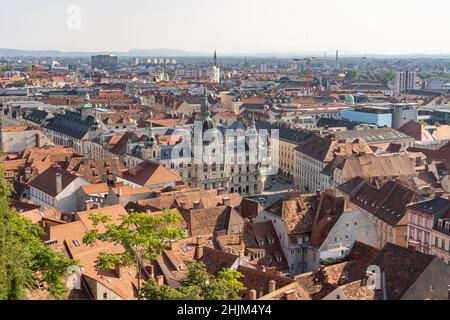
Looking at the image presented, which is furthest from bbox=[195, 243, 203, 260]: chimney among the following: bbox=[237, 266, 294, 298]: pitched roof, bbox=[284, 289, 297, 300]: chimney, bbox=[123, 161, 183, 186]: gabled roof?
bbox=[123, 161, 183, 186]: gabled roof

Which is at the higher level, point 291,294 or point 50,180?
point 291,294

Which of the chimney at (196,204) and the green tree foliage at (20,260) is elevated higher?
the green tree foliage at (20,260)

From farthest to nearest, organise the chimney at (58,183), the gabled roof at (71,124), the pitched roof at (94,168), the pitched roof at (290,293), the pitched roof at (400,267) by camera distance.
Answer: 1. the gabled roof at (71,124)
2. the pitched roof at (94,168)
3. the chimney at (58,183)
4. the pitched roof at (400,267)
5. the pitched roof at (290,293)

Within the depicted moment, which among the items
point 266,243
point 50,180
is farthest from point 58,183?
point 266,243

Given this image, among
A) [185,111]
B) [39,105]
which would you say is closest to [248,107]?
[185,111]

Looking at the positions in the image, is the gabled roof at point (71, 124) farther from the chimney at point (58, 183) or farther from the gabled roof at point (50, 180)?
the chimney at point (58, 183)

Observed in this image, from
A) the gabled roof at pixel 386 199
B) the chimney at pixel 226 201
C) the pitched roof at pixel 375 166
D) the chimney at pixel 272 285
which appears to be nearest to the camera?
the chimney at pixel 272 285

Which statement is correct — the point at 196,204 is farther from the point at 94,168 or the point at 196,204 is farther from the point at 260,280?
the point at 260,280

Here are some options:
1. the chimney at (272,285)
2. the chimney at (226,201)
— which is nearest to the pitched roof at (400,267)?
the chimney at (272,285)

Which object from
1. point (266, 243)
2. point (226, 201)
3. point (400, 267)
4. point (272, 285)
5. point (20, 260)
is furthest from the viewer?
point (226, 201)
